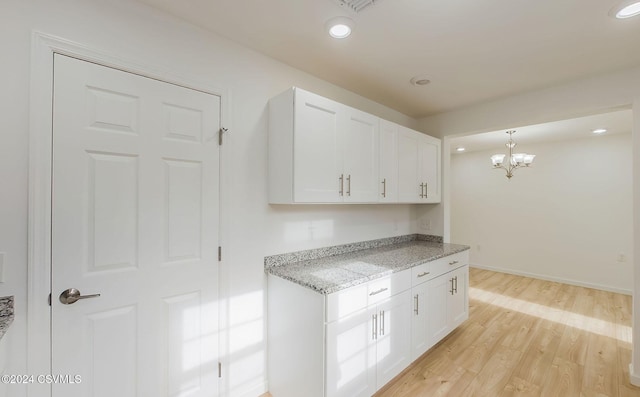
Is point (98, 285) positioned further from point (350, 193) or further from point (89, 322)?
point (350, 193)

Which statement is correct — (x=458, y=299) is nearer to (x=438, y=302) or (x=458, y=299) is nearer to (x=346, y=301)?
(x=438, y=302)

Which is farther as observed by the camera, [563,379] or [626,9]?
[563,379]

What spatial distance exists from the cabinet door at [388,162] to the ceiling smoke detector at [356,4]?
1.06 metres

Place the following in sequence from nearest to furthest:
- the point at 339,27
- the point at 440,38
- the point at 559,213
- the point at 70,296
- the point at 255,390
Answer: the point at 70,296
the point at 339,27
the point at 440,38
the point at 255,390
the point at 559,213

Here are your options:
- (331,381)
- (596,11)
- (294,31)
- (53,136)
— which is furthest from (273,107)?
(596,11)

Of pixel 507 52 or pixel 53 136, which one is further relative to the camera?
pixel 507 52

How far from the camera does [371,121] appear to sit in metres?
2.33

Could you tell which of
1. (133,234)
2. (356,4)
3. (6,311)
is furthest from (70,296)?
(356,4)

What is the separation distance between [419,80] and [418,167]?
2.93 ft

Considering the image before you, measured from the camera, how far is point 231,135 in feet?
5.97

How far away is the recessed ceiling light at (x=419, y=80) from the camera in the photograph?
2375 mm

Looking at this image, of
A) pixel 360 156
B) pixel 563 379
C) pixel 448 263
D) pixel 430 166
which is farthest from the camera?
pixel 430 166

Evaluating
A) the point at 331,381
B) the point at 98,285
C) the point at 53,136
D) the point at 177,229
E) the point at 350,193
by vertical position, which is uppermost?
the point at 53,136

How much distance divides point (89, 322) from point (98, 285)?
0.59 ft
